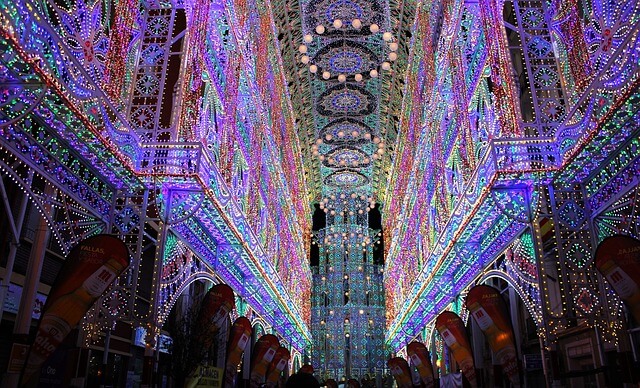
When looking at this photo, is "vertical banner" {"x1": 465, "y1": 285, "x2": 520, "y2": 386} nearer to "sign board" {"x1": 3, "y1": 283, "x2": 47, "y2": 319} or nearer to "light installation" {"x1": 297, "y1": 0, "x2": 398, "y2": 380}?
"sign board" {"x1": 3, "y1": 283, "x2": 47, "y2": 319}

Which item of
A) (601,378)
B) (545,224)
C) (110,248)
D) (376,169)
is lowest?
(601,378)

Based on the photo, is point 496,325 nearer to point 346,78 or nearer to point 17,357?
point 17,357

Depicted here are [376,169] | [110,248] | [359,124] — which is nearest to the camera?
[110,248]

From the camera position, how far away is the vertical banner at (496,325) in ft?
37.7

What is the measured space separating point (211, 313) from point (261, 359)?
6.37 meters

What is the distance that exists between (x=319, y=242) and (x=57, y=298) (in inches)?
1511

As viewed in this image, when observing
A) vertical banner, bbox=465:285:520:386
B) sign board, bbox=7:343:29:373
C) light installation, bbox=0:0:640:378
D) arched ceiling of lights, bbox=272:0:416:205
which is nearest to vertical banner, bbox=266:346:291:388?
light installation, bbox=0:0:640:378

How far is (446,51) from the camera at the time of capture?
17688 millimetres

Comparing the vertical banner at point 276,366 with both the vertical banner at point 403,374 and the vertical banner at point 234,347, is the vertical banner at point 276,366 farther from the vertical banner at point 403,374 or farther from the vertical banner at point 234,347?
the vertical banner at point 234,347

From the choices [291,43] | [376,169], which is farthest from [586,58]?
[376,169]

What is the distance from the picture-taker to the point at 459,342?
600 inches

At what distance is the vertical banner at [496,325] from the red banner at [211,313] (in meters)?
5.73

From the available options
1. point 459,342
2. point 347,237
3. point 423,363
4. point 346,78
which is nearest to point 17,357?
point 459,342

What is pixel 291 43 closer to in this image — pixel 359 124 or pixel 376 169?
pixel 359 124
